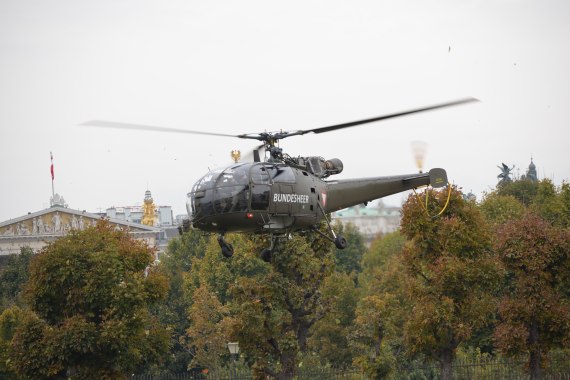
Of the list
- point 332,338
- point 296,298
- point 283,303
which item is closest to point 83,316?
point 283,303

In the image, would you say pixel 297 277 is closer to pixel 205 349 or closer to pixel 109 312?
pixel 109 312

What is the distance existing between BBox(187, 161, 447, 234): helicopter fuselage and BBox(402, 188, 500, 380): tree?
12.6m

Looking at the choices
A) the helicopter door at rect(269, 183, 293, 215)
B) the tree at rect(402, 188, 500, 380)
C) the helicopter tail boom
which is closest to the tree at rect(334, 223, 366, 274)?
the tree at rect(402, 188, 500, 380)

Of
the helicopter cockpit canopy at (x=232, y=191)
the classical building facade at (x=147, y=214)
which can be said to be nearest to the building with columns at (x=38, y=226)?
the classical building facade at (x=147, y=214)

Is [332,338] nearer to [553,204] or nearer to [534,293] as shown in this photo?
[553,204]

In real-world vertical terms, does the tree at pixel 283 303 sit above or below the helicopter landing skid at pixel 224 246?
below

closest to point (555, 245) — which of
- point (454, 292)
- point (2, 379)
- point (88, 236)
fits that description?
point (454, 292)

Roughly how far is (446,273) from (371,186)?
32.3 ft

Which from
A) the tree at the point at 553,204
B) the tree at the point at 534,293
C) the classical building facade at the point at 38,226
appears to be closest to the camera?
the tree at the point at 534,293

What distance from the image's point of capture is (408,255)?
44906 mm

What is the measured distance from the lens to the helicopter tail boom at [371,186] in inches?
1335

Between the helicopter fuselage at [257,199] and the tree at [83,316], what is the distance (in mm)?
13446

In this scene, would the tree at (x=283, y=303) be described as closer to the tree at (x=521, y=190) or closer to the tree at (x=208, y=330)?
the tree at (x=208, y=330)

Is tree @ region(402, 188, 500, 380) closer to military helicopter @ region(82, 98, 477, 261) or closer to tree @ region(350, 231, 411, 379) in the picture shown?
tree @ region(350, 231, 411, 379)
